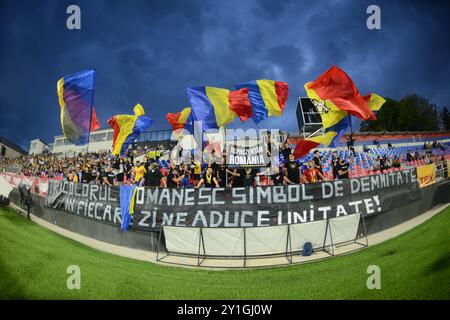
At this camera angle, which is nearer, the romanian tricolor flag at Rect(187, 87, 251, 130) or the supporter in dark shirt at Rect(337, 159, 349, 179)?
the supporter in dark shirt at Rect(337, 159, 349, 179)

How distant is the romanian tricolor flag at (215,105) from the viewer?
1116 cm

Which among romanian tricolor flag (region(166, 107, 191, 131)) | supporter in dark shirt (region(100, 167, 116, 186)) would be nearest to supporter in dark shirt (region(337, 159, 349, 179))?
romanian tricolor flag (region(166, 107, 191, 131))

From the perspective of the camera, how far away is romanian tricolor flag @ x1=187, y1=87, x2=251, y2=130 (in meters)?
11.2

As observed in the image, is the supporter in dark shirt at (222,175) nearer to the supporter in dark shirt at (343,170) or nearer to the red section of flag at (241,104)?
the red section of flag at (241,104)

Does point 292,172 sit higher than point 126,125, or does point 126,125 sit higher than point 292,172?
point 126,125

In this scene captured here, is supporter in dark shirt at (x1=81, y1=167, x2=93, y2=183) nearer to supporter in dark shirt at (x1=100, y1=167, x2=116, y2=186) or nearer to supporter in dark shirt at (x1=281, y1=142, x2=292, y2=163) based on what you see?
supporter in dark shirt at (x1=100, y1=167, x2=116, y2=186)

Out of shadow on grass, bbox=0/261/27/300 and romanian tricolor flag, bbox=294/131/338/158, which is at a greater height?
romanian tricolor flag, bbox=294/131/338/158

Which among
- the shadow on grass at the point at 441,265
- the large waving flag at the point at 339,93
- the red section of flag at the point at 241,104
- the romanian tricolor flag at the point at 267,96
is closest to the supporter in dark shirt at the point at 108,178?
the red section of flag at the point at 241,104

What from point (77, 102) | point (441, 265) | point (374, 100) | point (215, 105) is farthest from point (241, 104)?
point (441, 265)

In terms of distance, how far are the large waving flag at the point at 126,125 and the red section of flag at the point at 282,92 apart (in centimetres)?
679

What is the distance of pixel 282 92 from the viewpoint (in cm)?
1164

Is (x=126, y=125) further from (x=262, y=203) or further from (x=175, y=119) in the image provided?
(x=262, y=203)

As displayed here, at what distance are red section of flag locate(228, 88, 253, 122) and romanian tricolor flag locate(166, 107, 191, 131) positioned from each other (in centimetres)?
341

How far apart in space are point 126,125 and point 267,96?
711 centimetres
